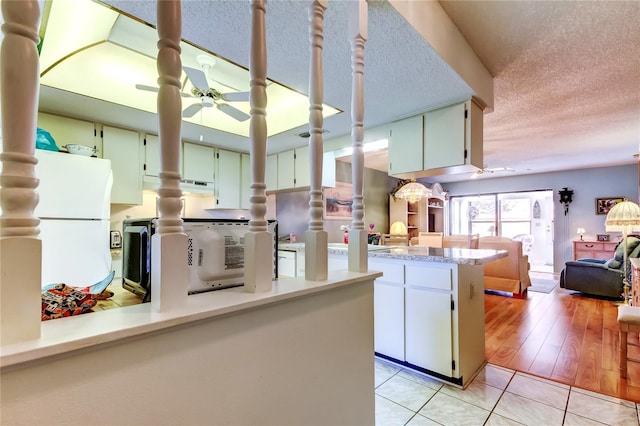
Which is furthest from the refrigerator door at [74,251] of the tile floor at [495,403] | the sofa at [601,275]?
the sofa at [601,275]

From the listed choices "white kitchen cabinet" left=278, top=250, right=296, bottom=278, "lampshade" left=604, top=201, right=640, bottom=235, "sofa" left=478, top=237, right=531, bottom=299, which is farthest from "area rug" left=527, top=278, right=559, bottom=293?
"white kitchen cabinet" left=278, top=250, right=296, bottom=278

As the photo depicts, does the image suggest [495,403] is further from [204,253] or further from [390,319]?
[204,253]

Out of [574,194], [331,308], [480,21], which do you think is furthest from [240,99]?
[574,194]

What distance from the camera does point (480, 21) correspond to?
182 centimetres

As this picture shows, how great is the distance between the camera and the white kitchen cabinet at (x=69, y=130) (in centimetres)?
276

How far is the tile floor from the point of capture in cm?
181

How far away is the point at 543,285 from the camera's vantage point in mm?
5477

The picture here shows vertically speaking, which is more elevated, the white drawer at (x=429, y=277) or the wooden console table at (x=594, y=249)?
the white drawer at (x=429, y=277)

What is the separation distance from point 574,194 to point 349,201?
5.13 metres

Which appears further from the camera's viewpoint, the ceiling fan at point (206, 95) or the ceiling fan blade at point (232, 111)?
the ceiling fan blade at point (232, 111)

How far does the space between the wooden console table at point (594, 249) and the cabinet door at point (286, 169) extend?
6.06m

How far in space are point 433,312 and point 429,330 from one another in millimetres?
151

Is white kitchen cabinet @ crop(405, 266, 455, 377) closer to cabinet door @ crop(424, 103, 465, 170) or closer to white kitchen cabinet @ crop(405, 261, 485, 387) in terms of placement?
white kitchen cabinet @ crop(405, 261, 485, 387)

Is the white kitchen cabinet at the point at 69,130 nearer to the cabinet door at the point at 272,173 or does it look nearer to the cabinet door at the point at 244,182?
the cabinet door at the point at 244,182
